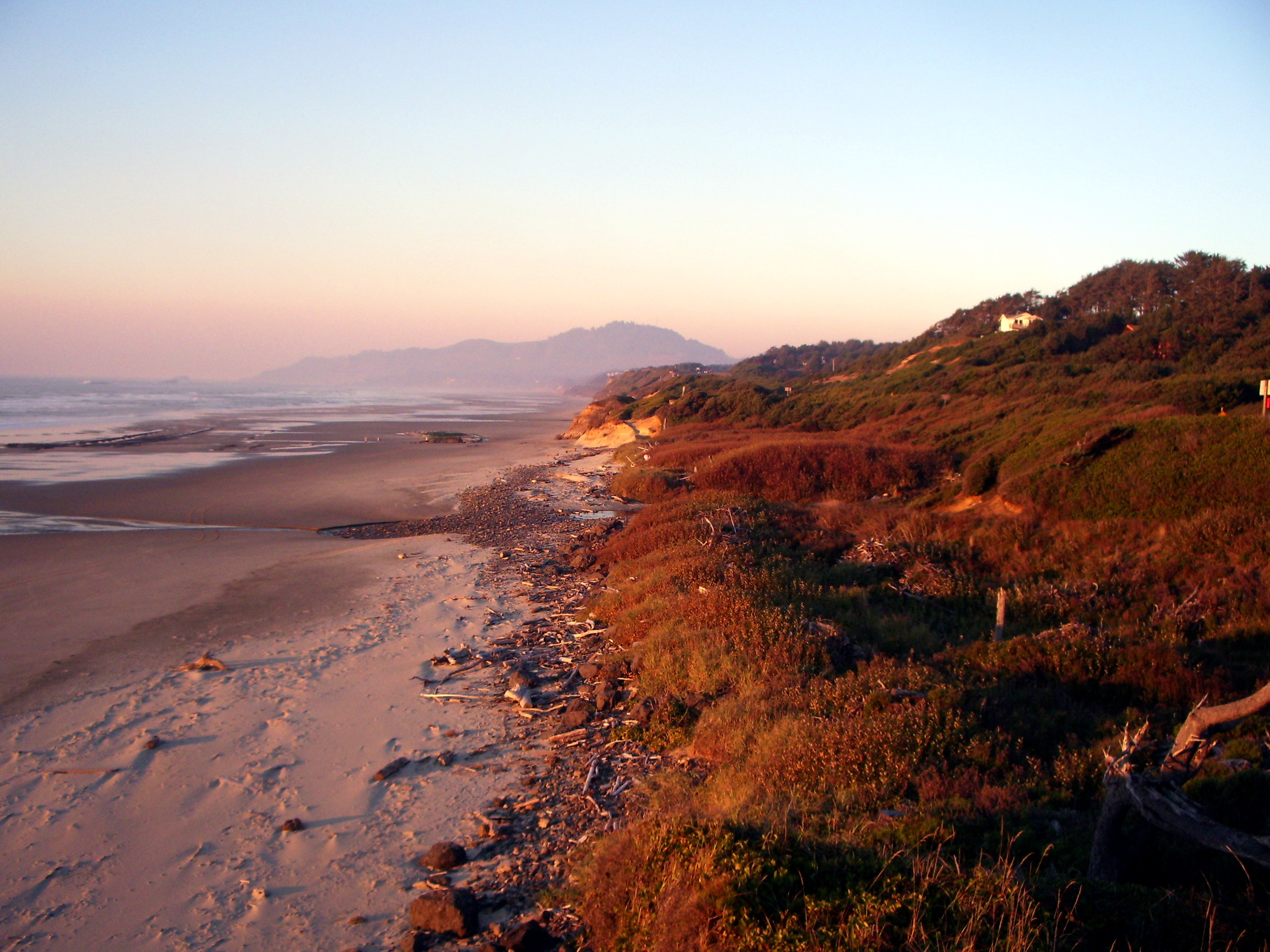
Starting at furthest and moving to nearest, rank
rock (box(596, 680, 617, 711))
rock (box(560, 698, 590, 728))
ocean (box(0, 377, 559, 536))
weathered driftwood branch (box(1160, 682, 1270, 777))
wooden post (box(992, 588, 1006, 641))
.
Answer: ocean (box(0, 377, 559, 536)), wooden post (box(992, 588, 1006, 641)), rock (box(596, 680, 617, 711)), rock (box(560, 698, 590, 728)), weathered driftwood branch (box(1160, 682, 1270, 777))

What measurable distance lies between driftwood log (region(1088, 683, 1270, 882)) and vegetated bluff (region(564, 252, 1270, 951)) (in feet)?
0.06

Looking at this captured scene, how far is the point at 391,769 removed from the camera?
6828 mm

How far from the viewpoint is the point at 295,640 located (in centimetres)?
1040

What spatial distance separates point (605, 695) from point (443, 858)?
288 cm

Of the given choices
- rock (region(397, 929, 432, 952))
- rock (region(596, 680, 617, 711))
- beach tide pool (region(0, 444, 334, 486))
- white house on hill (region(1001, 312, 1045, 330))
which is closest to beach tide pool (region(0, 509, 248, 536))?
beach tide pool (region(0, 444, 334, 486))

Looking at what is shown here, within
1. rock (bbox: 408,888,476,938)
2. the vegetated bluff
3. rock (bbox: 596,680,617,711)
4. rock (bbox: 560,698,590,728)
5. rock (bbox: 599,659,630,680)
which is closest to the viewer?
the vegetated bluff

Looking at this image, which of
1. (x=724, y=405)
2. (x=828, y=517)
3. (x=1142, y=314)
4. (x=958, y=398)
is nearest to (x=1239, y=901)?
(x=828, y=517)

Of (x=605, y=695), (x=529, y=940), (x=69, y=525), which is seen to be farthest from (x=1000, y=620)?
(x=69, y=525)

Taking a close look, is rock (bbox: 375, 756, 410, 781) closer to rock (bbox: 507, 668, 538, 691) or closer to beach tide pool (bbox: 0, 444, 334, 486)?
rock (bbox: 507, 668, 538, 691)

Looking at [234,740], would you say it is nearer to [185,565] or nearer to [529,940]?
Result: [529,940]

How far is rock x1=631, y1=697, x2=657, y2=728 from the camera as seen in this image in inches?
290

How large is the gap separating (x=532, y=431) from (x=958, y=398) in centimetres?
3122

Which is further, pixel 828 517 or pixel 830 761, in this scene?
pixel 828 517

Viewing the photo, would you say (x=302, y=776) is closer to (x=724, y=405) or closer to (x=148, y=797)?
(x=148, y=797)
